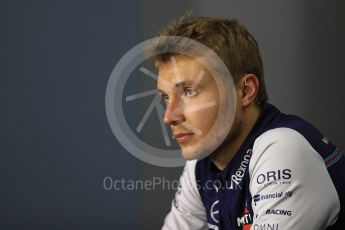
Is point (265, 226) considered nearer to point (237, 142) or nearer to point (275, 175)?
point (275, 175)

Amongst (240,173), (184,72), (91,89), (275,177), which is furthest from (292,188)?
(91,89)

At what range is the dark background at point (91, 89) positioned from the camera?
57.0 inches

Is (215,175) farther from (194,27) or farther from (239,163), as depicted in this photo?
(194,27)

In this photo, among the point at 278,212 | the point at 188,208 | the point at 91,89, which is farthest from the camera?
the point at 91,89

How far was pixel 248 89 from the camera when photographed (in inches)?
35.5

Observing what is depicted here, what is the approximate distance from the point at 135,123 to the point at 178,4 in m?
0.38

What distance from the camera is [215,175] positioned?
3.06ft

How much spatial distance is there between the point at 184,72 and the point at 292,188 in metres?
0.28

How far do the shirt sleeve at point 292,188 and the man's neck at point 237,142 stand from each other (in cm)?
12

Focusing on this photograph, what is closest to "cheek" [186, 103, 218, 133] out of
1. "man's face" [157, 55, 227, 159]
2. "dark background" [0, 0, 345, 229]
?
"man's face" [157, 55, 227, 159]

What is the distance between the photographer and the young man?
73 cm

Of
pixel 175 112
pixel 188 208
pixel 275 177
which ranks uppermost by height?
pixel 175 112

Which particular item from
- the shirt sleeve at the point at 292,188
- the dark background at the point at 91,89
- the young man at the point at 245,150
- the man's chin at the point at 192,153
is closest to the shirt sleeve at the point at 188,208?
the young man at the point at 245,150

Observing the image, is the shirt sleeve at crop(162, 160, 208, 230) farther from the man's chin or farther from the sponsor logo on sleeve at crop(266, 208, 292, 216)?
the sponsor logo on sleeve at crop(266, 208, 292, 216)
